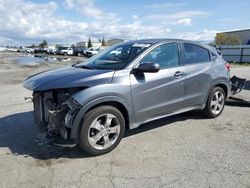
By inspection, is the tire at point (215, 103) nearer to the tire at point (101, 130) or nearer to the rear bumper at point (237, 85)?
the rear bumper at point (237, 85)

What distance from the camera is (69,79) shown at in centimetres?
421

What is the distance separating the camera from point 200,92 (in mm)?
5738

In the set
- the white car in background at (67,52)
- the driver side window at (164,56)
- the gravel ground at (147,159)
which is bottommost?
the gravel ground at (147,159)

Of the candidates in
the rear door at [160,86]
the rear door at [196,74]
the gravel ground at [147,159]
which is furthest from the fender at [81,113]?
the rear door at [196,74]

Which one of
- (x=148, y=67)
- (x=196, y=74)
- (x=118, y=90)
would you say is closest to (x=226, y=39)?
(x=196, y=74)

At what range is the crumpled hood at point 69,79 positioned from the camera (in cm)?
412

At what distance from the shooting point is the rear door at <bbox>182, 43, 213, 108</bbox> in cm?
548

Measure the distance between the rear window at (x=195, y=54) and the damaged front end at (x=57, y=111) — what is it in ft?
8.07

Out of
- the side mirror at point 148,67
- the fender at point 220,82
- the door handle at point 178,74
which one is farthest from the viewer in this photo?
the fender at point 220,82

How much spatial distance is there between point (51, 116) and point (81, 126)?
1.52ft

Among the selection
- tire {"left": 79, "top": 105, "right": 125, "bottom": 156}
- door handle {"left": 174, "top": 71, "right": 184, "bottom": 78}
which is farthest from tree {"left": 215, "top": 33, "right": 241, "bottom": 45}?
tire {"left": 79, "top": 105, "right": 125, "bottom": 156}

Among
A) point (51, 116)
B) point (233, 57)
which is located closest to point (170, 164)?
point (51, 116)

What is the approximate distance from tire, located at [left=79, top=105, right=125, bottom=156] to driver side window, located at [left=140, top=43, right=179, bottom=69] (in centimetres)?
106

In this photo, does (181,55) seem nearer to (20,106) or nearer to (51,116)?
(51,116)
